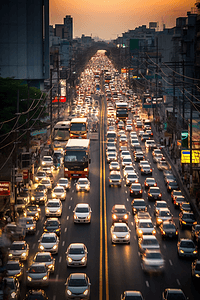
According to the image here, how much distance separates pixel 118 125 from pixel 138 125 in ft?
15.7

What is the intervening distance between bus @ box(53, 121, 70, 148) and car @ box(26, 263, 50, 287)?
4662 centimetres

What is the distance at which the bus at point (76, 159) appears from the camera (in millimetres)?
50938

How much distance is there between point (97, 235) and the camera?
35.6 m

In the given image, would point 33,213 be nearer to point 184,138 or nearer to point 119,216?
point 119,216

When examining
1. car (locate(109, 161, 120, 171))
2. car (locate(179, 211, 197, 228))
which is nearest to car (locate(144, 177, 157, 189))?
car (locate(109, 161, 120, 171))

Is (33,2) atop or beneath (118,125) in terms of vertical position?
atop

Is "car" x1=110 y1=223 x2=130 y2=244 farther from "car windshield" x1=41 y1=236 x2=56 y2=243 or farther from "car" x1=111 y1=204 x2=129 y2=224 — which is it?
"car windshield" x1=41 y1=236 x2=56 y2=243

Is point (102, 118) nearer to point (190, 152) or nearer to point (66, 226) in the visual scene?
point (190, 152)

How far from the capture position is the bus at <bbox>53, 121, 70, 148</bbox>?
7194 cm

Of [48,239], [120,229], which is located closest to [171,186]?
[120,229]

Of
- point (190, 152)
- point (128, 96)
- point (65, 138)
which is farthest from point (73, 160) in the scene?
point (128, 96)

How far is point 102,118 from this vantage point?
106 m

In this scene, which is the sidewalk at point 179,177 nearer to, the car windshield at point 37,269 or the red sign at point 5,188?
the red sign at point 5,188

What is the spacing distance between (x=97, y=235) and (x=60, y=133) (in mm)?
38660
